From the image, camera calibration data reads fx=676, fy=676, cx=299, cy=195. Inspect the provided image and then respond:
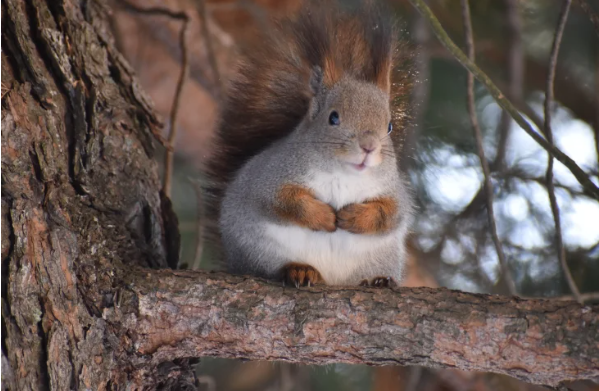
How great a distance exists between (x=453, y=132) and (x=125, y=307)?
155cm

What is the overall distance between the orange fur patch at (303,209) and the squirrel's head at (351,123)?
0.11 metres

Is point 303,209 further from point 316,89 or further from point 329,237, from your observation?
point 316,89

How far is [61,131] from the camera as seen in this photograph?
57.5 inches

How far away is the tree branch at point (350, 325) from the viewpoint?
1.26 m

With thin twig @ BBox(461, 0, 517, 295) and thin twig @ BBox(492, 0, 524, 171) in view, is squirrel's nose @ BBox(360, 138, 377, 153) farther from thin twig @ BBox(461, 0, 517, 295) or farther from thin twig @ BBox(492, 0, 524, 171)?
thin twig @ BBox(492, 0, 524, 171)

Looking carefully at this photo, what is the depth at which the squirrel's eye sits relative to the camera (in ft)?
5.29

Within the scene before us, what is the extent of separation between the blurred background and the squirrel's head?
0.89 feet

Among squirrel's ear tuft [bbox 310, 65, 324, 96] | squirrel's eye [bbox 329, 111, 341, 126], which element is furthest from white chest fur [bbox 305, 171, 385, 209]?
squirrel's ear tuft [bbox 310, 65, 324, 96]

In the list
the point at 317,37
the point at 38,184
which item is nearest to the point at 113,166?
the point at 38,184

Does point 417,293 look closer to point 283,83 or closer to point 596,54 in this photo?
point 283,83

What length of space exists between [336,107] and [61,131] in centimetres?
63

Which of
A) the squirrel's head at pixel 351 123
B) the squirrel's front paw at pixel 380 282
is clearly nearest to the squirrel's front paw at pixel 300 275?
the squirrel's front paw at pixel 380 282

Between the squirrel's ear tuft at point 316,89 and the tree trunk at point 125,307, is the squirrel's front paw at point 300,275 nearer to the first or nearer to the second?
the tree trunk at point 125,307

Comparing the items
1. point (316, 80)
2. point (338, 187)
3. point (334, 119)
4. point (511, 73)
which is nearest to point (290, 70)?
point (316, 80)
